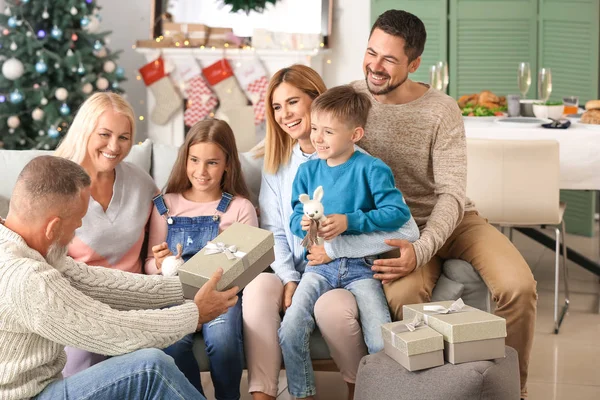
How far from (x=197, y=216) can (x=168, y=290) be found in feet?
→ 1.48

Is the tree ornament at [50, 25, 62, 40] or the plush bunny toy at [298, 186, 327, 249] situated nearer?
the plush bunny toy at [298, 186, 327, 249]

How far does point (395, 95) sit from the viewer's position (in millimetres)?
2930

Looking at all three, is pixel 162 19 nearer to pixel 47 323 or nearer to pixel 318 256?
pixel 318 256

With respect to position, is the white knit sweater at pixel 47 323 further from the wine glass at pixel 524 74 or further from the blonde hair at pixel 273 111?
the wine glass at pixel 524 74

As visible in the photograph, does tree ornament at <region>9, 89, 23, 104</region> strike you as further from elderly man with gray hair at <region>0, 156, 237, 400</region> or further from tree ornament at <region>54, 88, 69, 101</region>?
elderly man with gray hair at <region>0, 156, 237, 400</region>

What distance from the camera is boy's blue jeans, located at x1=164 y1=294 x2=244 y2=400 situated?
2.57m

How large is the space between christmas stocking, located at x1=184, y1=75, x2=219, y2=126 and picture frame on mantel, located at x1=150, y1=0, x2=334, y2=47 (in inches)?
19.4

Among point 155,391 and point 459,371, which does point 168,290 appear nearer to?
point 155,391

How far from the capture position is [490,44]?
5.96m

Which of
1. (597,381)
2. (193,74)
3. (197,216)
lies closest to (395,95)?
(197,216)

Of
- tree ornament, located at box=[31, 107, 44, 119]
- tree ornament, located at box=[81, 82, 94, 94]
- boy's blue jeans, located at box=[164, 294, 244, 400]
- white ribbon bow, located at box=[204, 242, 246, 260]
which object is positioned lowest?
boy's blue jeans, located at box=[164, 294, 244, 400]

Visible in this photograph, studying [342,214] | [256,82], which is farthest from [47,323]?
[256,82]

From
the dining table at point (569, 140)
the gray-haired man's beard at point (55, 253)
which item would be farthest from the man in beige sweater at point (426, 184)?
the dining table at point (569, 140)

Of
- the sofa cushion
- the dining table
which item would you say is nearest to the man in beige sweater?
the dining table
